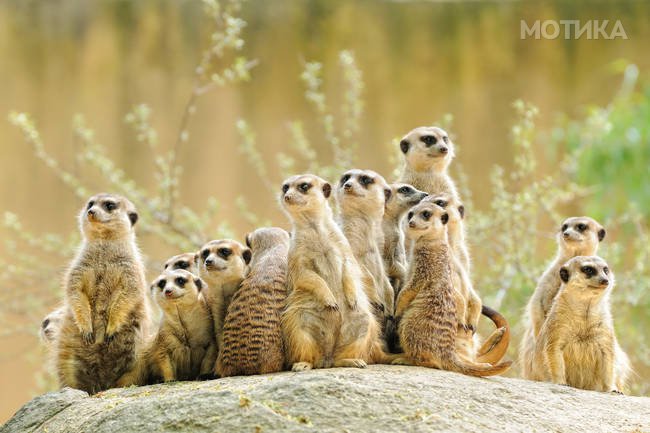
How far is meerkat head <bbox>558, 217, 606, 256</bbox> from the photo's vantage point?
407 cm

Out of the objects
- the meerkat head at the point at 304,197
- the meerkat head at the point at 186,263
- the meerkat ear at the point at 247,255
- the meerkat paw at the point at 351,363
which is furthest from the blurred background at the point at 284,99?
the meerkat paw at the point at 351,363

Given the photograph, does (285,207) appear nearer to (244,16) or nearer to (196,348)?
(196,348)

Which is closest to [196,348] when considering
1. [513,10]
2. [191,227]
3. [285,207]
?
[285,207]

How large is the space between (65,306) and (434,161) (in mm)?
1606

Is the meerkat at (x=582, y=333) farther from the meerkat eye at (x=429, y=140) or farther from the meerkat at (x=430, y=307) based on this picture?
the meerkat eye at (x=429, y=140)

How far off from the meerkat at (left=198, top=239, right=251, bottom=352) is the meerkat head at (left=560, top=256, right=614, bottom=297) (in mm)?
1249

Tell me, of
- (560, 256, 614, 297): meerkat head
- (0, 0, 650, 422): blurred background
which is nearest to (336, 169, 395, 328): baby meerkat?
(560, 256, 614, 297): meerkat head

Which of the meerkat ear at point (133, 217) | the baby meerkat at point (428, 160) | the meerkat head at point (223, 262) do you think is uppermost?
the baby meerkat at point (428, 160)

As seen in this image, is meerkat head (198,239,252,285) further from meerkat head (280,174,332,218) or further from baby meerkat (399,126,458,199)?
baby meerkat (399,126,458,199)

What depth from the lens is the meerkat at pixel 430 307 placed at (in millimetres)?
3338

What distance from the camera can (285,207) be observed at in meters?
3.51

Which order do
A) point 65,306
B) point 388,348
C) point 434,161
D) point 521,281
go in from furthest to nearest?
point 521,281 → point 434,161 → point 65,306 → point 388,348

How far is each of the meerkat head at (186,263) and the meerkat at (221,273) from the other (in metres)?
0.21

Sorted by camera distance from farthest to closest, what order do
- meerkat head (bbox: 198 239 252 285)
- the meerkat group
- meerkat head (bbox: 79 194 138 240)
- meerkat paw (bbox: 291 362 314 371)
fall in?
meerkat head (bbox: 79 194 138 240), meerkat head (bbox: 198 239 252 285), the meerkat group, meerkat paw (bbox: 291 362 314 371)
